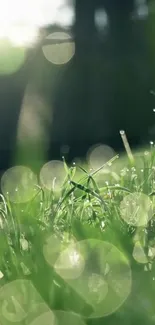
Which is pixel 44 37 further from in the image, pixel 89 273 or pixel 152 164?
pixel 89 273

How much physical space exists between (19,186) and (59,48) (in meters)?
3.64

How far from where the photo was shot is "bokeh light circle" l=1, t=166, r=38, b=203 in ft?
6.30

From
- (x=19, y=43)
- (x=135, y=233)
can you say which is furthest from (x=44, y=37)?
(x=135, y=233)

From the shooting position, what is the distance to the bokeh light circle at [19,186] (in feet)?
6.30

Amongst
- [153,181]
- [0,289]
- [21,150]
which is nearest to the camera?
[0,289]

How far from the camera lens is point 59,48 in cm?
566

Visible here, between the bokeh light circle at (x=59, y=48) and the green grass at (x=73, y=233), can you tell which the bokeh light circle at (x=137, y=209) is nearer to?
the green grass at (x=73, y=233)

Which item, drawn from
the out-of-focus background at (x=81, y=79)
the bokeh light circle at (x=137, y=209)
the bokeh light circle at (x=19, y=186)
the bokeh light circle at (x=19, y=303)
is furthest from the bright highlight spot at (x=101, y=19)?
the bokeh light circle at (x=19, y=303)

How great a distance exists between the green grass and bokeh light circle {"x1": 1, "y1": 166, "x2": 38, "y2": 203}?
0.09m

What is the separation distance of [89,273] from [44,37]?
4.67 metres

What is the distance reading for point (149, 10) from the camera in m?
5.61

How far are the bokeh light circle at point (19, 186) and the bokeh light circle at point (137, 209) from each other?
1.06ft

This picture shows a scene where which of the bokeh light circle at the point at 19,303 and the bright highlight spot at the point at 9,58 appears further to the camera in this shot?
the bright highlight spot at the point at 9,58

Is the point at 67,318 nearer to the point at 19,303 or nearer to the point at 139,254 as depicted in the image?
the point at 19,303
